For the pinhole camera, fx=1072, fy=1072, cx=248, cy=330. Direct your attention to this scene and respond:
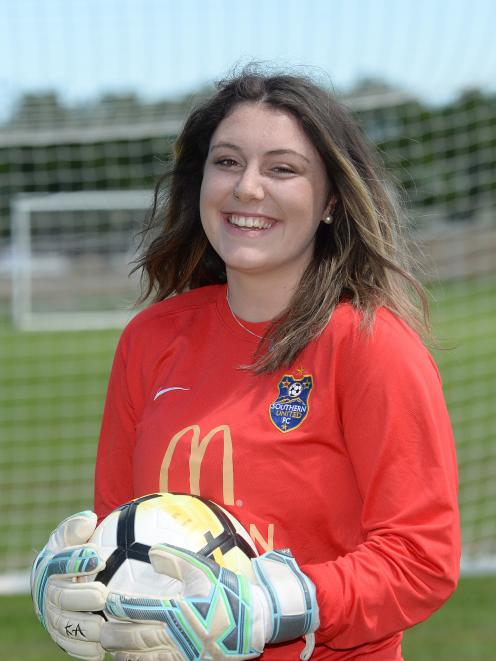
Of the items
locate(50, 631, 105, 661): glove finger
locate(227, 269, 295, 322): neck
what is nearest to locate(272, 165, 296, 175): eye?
locate(227, 269, 295, 322): neck

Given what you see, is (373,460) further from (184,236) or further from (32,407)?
(32,407)

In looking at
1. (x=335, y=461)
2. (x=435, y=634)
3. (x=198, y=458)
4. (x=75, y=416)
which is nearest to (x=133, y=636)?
(x=198, y=458)

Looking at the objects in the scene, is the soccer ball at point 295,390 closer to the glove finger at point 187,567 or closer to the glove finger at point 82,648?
the glove finger at point 187,567

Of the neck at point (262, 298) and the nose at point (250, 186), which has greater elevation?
the nose at point (250, 186)

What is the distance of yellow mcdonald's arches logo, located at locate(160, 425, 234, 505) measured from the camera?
2148 mm

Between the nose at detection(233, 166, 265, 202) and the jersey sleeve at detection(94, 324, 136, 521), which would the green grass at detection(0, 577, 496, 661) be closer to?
the jersey sleeve at detection(94, 324, 136, 521)

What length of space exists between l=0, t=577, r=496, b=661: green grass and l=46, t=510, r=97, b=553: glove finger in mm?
2472

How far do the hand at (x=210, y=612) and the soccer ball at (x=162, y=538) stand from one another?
0.05m

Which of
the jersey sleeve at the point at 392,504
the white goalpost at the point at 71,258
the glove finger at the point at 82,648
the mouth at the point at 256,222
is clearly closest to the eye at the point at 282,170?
the mouth at the point at 256,222

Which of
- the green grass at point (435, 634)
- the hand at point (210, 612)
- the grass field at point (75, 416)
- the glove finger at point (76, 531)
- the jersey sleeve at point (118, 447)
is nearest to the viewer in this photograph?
the hand at point (210, 612)

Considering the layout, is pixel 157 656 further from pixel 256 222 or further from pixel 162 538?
pixel 256 222

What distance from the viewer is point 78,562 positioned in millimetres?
1992

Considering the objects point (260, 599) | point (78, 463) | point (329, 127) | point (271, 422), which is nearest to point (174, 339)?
point (271, 422)

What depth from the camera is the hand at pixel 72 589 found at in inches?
77.8
